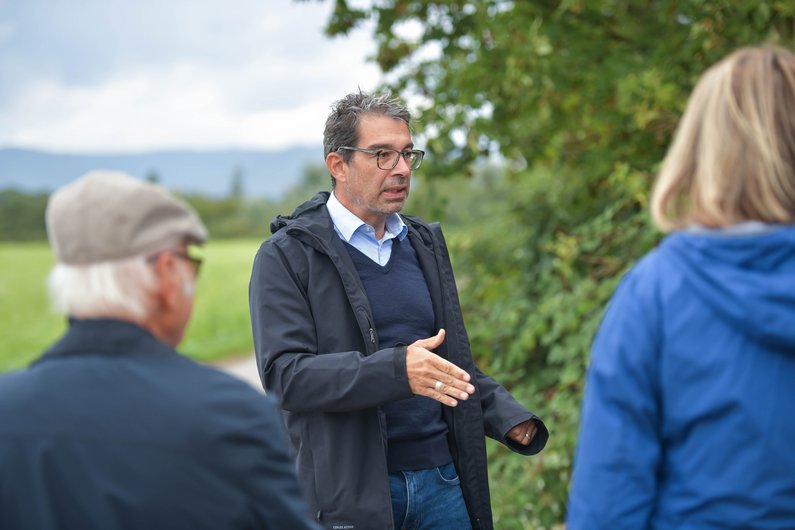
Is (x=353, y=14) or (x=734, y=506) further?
(x=353, y=14)

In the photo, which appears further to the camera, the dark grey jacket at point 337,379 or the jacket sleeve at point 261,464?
the dark grey jacket at point 337,379

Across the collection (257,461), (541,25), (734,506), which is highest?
(541,25)

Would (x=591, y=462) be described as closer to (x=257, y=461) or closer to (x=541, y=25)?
(x=257, y=461)

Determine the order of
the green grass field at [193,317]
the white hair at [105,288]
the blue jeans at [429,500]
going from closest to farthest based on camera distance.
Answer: the white hair at [105,288] → the blue jeans at [429,500] → the green grass field at [193,317]

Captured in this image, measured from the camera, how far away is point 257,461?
167cm

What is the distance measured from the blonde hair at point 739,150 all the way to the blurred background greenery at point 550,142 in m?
2.90

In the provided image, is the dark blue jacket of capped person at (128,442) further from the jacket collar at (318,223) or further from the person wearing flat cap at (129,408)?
the jacket collar at (318,223)

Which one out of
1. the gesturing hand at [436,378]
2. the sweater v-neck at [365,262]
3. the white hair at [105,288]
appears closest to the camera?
the white hair at [105,288]

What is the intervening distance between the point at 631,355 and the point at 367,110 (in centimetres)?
163

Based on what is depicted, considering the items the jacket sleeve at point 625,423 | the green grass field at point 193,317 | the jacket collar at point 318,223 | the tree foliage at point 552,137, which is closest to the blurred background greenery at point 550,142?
the tree foliage at point 552,137

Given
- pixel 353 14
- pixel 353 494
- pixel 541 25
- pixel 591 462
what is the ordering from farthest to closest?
pixel 353 14, pixel 541 25, pixel 353 494, pixel 591 462

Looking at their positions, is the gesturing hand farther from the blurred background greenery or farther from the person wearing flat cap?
the blurred background greenery

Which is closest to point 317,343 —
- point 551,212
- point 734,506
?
point 734,506

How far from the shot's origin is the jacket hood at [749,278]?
1654mm
